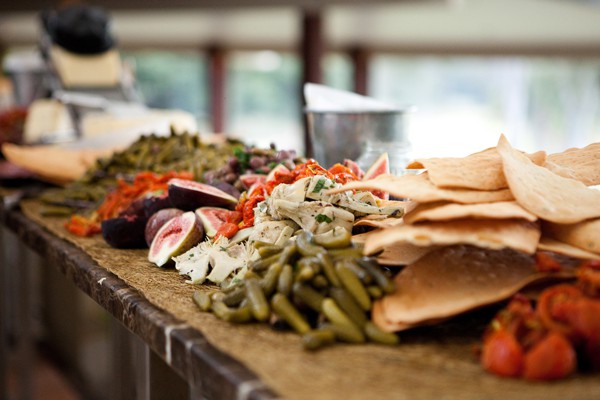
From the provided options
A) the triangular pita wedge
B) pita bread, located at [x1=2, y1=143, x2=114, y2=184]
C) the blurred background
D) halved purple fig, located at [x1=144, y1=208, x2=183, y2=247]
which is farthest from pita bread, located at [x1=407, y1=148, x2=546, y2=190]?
the blurred background

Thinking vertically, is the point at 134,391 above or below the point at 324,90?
below

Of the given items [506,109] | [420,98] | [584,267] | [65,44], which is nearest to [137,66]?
[420,98]

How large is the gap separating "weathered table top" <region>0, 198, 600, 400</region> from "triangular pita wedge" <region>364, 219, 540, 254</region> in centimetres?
19

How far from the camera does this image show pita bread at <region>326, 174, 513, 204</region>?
1443 millimetres

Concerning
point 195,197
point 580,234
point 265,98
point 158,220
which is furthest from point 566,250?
point 265,98

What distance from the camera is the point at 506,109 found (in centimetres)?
1227

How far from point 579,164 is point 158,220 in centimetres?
126

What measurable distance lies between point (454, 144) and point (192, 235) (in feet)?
40.4

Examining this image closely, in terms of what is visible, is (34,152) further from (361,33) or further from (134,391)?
(361,33)

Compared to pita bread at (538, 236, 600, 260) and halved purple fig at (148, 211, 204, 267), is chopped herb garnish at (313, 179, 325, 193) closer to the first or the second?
halved purple fig at (148, 211, 204, 267)

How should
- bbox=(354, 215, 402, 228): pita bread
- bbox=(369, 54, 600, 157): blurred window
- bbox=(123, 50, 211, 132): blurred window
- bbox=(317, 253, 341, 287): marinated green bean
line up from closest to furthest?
bbox=(317, 253, 341, 287): marinated green bean → bbox=(354, 215, 402, 228): pita bread → bbox=(369, 54, 600, 157): blurred window → bbox=(123, 50, 211, 132): blurred window

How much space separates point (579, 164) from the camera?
1.86 metres

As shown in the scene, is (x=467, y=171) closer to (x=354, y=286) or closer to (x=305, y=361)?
(x=354, y=286)

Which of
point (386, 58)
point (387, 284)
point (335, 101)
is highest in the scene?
point (386, 58)
